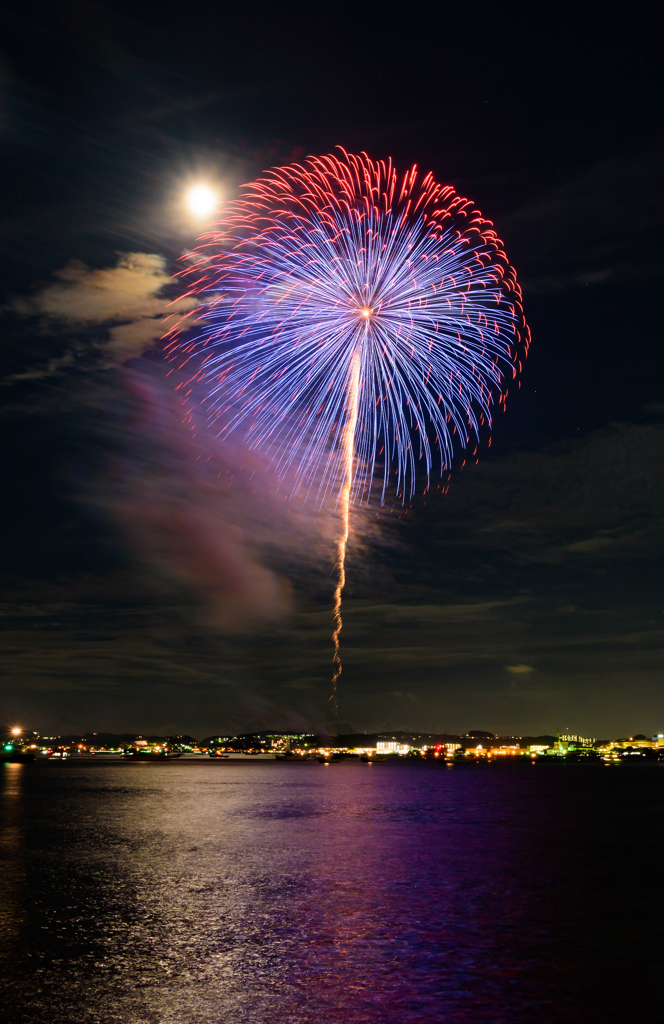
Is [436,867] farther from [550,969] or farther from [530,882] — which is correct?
[550,969]

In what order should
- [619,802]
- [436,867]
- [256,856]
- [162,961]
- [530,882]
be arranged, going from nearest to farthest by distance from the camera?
[162,961]
[530,882]
[436,867]
[256,856]
[619,802]

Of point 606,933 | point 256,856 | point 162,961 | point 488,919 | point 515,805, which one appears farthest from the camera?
point 515,805

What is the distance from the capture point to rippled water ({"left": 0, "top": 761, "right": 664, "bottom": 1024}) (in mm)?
20203

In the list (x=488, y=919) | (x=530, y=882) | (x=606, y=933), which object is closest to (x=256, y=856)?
(x=530, y=882)

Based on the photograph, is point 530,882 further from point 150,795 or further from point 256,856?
point 150,795

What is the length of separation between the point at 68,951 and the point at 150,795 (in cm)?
8975

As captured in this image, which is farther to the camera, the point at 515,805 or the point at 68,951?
the point at 515,805

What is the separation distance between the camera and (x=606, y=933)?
96.1 ft

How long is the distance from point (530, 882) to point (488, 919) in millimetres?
10350

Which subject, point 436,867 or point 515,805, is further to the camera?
point 515,805

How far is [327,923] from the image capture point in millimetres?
29562

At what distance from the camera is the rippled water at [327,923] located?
20203 millimetres

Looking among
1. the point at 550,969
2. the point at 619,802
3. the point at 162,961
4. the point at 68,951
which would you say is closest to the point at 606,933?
the point at 550,969

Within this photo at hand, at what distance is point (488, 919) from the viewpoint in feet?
104
